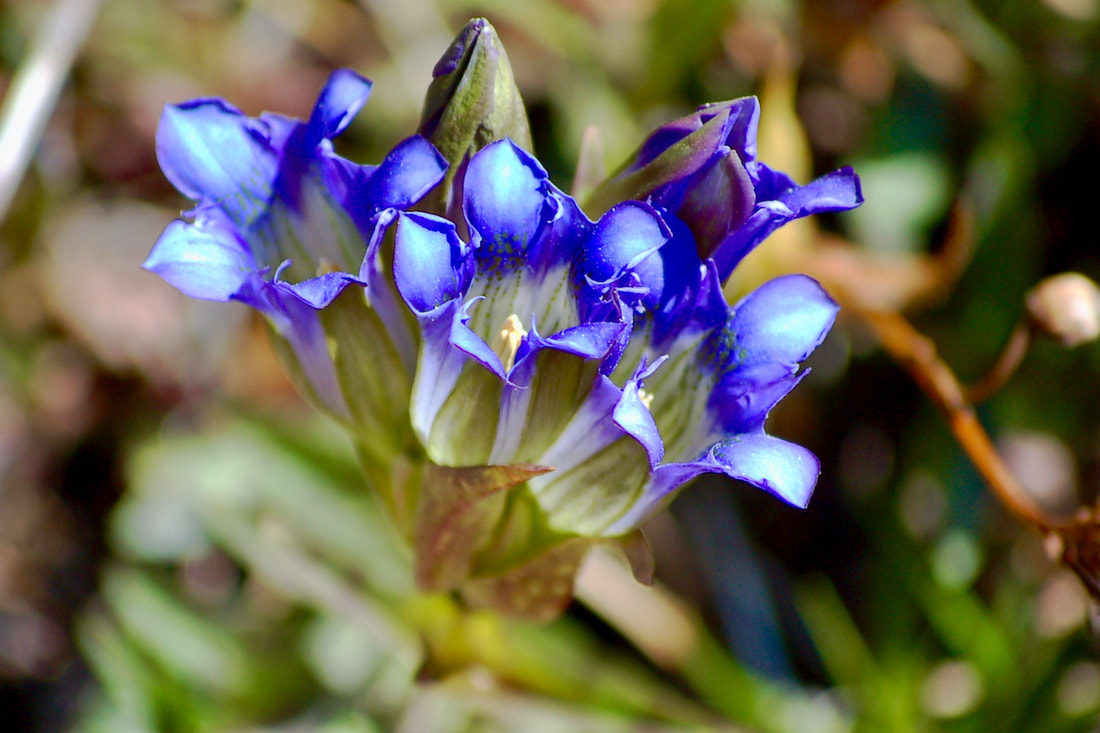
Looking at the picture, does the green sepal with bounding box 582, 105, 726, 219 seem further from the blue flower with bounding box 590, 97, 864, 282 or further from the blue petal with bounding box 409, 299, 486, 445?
the blue petal with bounding box 409, 299, 486, 445

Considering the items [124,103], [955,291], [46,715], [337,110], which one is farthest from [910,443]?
[124,103]

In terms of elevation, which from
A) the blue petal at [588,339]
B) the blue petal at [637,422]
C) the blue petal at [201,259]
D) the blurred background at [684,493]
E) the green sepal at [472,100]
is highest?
the green sepal at [472,100]

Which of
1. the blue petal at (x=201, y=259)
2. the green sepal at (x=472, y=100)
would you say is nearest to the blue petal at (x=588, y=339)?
the green sepal at (x=472, y=100)

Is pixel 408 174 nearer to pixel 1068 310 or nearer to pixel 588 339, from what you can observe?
pixel 588 339

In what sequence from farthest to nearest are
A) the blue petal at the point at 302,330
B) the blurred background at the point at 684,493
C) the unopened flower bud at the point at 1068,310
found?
the blurred background at the point at 684,493 < the unopened flower bud at the point at 1068,310 < the blue petal at the point at 302,330

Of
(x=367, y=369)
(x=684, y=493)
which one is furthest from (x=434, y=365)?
(x=684, y=493)

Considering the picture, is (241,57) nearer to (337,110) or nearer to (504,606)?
(337,110)

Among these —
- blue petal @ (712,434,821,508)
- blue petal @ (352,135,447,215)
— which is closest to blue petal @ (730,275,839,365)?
blue petal @ (712,434,821,508)

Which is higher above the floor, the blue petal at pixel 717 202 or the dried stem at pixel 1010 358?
the blue petal at pixel 717 202

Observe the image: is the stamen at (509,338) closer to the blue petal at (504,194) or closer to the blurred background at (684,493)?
the blue petal at (504,194)

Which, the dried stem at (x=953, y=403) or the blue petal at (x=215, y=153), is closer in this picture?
the blue petal at (x=215, y=153)
